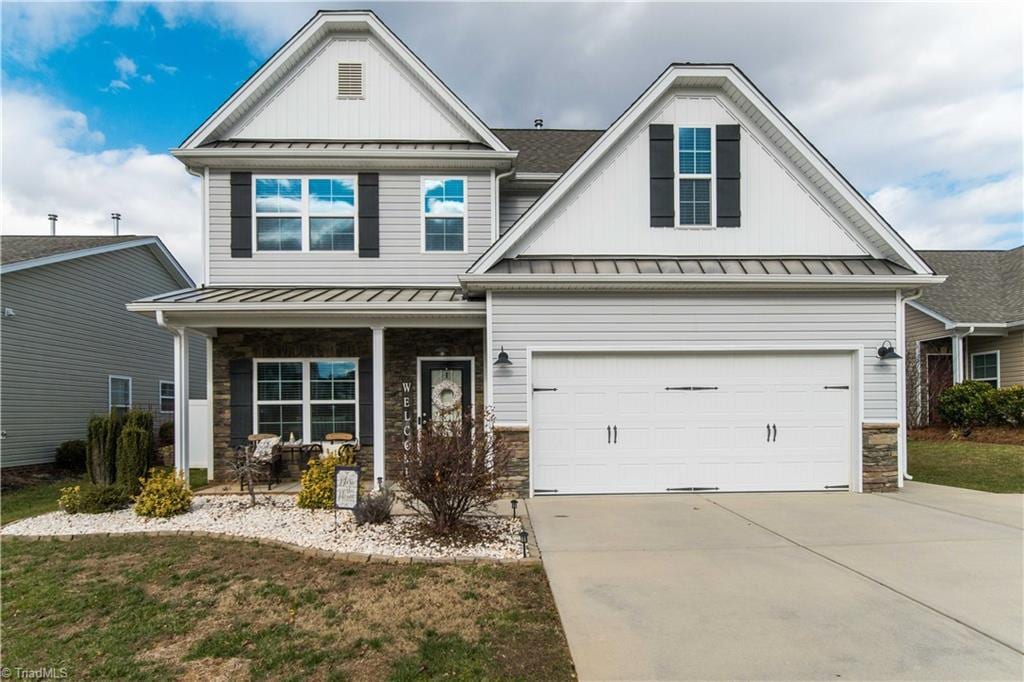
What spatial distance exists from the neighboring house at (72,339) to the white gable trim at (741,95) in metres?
10.7

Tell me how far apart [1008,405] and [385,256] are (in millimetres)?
16023

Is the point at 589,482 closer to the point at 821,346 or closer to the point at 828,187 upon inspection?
the point at 821,346

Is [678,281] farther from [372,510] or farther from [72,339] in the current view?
[72,339]

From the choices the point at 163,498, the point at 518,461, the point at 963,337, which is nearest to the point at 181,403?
the point at 163,498

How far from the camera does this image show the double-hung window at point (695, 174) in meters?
9.36

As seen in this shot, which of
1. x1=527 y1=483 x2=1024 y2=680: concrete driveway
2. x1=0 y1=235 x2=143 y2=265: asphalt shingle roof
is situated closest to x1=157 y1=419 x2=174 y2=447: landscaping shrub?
x1=0 y1=235 x2=143 y2=265: asphalt shingle roof

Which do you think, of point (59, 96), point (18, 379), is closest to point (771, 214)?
point (18, 379)

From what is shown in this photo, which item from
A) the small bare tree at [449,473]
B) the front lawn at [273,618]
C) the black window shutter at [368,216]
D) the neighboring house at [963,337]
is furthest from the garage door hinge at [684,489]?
the neighboring house at [963,337]

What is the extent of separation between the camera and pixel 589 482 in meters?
8.79

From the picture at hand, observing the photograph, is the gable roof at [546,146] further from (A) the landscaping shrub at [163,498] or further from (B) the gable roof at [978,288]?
(B) the gable roof at [978,288]

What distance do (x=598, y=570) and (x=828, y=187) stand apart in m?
7.67

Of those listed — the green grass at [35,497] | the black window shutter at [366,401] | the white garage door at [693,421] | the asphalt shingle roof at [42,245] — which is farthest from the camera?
the asphalt shingle roof at [42,245]

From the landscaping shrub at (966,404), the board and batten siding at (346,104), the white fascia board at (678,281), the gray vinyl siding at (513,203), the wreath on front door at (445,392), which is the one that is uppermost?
the board and batten siding at (346,104)

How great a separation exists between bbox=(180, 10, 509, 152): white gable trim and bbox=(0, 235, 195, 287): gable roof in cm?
553
